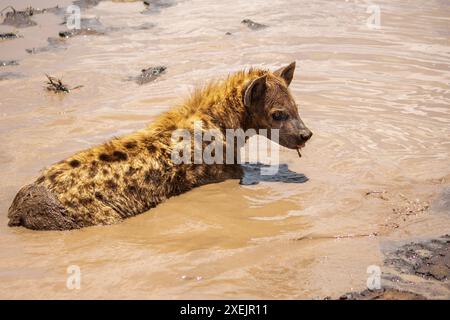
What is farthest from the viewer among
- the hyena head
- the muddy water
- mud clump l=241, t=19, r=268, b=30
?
mud clump l=241, t=19, r=268, b=30

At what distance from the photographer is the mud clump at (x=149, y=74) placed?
35.6 ft

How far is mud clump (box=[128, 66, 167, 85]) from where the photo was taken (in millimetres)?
10844

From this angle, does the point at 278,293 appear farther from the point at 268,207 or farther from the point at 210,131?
the point at 210,131

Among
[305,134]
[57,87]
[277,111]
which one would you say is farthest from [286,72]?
[57,87]

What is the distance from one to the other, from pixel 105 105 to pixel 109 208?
3.99m

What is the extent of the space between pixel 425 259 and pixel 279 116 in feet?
8.72

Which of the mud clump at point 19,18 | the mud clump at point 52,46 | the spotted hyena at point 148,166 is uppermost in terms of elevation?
the mud clump at point 19,18

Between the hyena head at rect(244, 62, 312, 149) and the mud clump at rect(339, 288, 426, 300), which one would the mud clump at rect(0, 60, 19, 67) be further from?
the mud clump at rect(339, 288, 426, 300)

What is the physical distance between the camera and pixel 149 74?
36.2 feet

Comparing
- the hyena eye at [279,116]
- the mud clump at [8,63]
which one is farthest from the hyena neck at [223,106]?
the mud clump at [8,63]

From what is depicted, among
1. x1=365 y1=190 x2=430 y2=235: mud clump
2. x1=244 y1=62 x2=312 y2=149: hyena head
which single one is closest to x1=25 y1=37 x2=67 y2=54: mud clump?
x1=244 y1=62 x2=312 y2=149: hyena head

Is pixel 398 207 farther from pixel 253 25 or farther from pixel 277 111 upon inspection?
pixel 253 25

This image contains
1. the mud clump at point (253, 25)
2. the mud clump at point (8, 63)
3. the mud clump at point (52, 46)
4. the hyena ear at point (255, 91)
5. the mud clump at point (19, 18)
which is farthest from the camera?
the mud clump at point (19, 18)

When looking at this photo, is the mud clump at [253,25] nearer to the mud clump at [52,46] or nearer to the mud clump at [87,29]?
the mud clump at [87,29]
